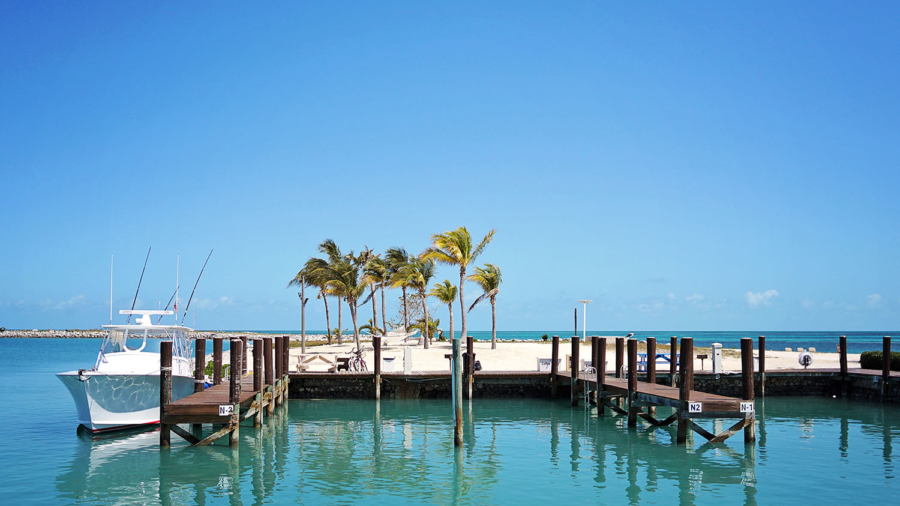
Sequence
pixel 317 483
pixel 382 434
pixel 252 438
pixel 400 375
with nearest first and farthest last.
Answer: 1. pixel 317 483
2. pixel 252 438
3. pixel 382 434
4. pixel 400 375

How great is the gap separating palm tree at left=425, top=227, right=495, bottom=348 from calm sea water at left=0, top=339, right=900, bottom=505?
2013cm

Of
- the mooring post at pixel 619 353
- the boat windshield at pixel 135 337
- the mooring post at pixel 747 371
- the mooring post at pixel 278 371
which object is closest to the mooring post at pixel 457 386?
the mooring post at pixel 747 371

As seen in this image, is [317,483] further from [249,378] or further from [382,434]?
[249,378]

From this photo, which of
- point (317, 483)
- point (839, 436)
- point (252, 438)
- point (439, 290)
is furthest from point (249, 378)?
point (439, 290)

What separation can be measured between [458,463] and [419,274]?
109 feet

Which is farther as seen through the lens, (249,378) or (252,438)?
(249,378)

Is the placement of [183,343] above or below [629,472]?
above

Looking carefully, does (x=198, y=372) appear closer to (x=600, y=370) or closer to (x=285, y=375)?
(x=285, y=375)

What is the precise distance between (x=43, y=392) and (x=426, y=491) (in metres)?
29.2

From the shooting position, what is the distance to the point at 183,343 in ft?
84.3

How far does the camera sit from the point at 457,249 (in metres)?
46.1

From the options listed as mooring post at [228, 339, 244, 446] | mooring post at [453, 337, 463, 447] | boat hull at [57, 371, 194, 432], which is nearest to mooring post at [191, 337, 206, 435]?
boat hull at [57, 371, 194, 432]

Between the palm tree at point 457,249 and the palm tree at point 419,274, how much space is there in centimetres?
158

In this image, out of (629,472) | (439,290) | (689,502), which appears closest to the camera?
(689,502)
